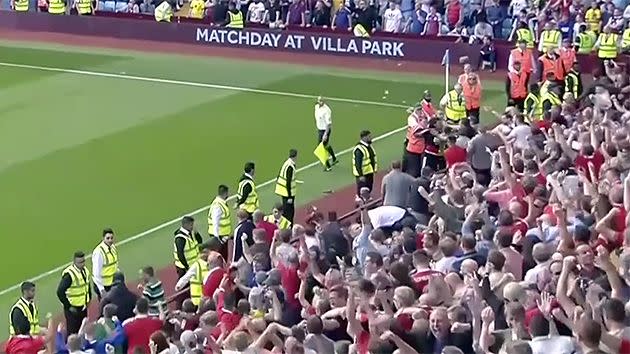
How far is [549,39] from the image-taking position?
3164 centimetres

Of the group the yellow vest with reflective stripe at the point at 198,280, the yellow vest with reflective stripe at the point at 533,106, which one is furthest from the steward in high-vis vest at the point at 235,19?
the yellow vest with reflective stripe at the point at 198,280

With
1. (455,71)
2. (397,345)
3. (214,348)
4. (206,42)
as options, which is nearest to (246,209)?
(214,348)

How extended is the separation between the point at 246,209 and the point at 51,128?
10.7 metres

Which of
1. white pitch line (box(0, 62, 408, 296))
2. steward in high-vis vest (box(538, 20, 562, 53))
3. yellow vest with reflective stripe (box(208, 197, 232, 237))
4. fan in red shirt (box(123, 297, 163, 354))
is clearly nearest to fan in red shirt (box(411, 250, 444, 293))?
fan in red shirt (box(123, 297, 163, 354))

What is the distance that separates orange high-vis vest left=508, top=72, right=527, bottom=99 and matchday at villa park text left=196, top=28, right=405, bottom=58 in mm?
7897

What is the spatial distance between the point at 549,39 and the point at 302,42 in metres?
8.03

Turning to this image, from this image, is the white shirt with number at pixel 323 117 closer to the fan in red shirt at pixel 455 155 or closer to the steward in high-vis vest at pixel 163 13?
the fan in red shirt at pixel 455 155

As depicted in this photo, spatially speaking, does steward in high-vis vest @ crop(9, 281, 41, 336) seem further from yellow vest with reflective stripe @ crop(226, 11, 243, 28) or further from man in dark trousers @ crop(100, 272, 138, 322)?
yellow vest with reflective stripe @ crop(226, 11, 243, 28)

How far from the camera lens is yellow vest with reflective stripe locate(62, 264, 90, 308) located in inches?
642

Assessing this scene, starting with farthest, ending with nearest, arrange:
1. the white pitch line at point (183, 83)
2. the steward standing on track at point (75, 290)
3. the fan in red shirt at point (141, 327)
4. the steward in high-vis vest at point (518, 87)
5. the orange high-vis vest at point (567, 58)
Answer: the white pitch line at point (183, 83)
the orange high-vis vest at point (567, 58)
the steward in high-vis vest at point (518, 87)
the steward standing on track at point (75, 290)
the fan in red shirt at point (141, 327)

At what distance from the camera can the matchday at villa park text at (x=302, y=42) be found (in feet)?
116

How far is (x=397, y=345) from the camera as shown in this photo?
10.2m

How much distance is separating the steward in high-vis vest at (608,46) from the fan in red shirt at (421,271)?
19466mm

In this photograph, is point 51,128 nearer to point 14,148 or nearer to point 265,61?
point 14,148
